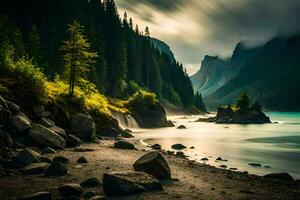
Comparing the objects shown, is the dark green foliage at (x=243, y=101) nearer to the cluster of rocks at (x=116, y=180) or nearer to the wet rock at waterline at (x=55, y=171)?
the cluster of rocks at (x=116, y=180)

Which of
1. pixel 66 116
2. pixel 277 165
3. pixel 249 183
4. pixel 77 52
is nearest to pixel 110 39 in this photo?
pixel 77 52

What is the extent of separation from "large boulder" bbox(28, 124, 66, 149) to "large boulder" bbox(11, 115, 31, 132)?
1.36ft

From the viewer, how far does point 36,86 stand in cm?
2988

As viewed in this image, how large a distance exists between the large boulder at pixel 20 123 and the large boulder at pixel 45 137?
414 millimetres

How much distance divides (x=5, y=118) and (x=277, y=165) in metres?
21.8

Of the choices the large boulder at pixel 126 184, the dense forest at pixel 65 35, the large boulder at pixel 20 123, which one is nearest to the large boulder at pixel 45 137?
the large boulder at pixel 20 123

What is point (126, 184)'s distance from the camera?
13.2 m

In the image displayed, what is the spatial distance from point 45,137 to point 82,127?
766 centimetres

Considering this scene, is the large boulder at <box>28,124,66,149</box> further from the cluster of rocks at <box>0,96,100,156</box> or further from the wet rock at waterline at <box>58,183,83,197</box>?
the wet rock at waterline at <box>58,183,83,197</box>

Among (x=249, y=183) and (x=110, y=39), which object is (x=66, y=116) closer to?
(x=249, y=183)

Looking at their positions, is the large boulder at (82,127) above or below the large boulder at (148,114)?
below

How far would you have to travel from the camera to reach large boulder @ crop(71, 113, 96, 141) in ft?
100

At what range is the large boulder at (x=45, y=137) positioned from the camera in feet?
74.7

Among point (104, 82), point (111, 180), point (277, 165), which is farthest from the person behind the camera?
point (104, 82)
